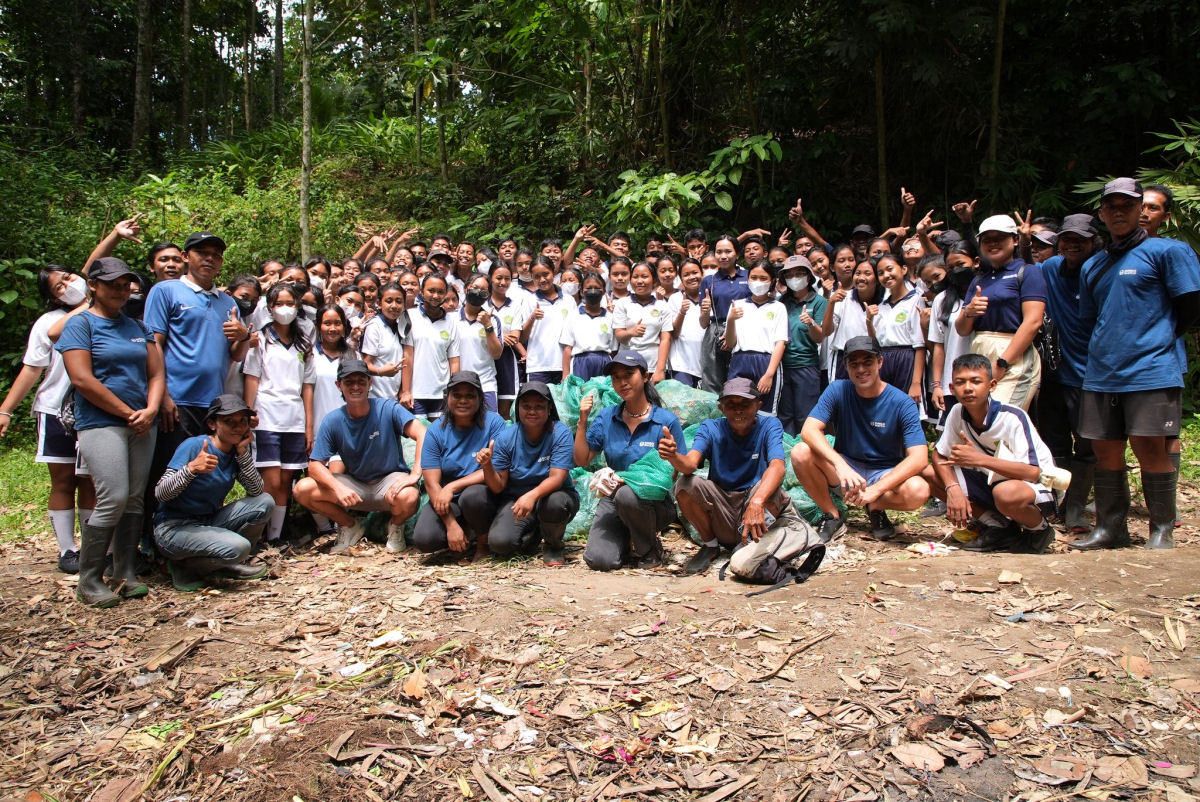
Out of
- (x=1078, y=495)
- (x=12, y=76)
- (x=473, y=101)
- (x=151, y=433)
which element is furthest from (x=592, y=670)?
(x=12, y=76)

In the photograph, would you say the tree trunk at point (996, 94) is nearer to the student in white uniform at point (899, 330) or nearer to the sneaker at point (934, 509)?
the student in white uniform at point (899, 330)

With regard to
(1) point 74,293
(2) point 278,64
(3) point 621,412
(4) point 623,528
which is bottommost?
(4) point 623,528

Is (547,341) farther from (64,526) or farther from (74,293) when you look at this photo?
(64,526)

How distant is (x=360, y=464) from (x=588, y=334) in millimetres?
2268

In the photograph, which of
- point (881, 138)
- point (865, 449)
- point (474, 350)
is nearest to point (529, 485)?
point (474, 350)

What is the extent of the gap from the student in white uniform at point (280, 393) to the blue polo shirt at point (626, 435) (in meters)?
2.17

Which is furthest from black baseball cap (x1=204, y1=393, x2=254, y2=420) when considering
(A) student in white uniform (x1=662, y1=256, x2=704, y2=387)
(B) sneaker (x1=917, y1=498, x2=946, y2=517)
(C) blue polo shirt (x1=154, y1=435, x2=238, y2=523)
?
(B) sneaker (x1=917, y1=498, x2=946, y2=517)

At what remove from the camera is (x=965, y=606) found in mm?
4230

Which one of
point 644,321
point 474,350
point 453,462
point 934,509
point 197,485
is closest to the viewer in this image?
point 197,485

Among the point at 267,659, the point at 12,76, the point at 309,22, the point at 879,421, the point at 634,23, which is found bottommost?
the point at 267,659

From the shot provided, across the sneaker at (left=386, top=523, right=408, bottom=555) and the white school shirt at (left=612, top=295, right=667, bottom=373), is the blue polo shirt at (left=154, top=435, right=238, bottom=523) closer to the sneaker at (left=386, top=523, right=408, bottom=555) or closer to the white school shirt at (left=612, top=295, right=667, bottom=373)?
the sneaker at (left=386, top=523, right=408, bottom=555)

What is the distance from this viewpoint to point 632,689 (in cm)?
366

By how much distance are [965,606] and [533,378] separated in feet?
14.1

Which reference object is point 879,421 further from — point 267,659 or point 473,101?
point 473,101
